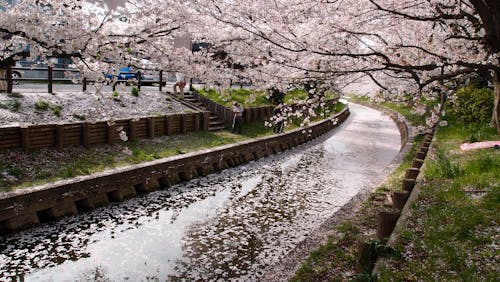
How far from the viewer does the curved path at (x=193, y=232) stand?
8430 mm

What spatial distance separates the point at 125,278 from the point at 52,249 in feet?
7.23

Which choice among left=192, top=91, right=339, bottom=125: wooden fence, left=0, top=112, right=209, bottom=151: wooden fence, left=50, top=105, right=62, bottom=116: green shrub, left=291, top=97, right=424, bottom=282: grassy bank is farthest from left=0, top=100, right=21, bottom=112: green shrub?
left=291, top=97, right=424, bottom=282: grassy bank

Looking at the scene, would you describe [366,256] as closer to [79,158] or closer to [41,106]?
[79,158]

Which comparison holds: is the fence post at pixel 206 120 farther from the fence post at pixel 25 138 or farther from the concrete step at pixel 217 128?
the fence post at pixel 25 138

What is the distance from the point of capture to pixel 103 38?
6.84 meters

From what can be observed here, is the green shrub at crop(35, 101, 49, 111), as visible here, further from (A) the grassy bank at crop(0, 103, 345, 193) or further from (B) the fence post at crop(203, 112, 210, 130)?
(B) the fence post at crop(203, 112, 210, 130)

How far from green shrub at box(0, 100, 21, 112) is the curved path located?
569 cm

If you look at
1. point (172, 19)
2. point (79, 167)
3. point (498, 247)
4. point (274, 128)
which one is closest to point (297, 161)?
point (274, 128)

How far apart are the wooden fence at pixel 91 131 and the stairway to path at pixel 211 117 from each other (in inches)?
65.5

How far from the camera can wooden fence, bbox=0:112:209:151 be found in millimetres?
12898

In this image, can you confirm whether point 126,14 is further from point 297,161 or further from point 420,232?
point 297,161

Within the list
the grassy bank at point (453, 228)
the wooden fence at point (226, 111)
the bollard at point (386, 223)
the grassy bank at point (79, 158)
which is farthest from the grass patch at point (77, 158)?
the grassy bank at point (453, 228)

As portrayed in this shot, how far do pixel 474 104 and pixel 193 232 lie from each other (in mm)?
15270

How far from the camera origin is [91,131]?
14.9 metres
